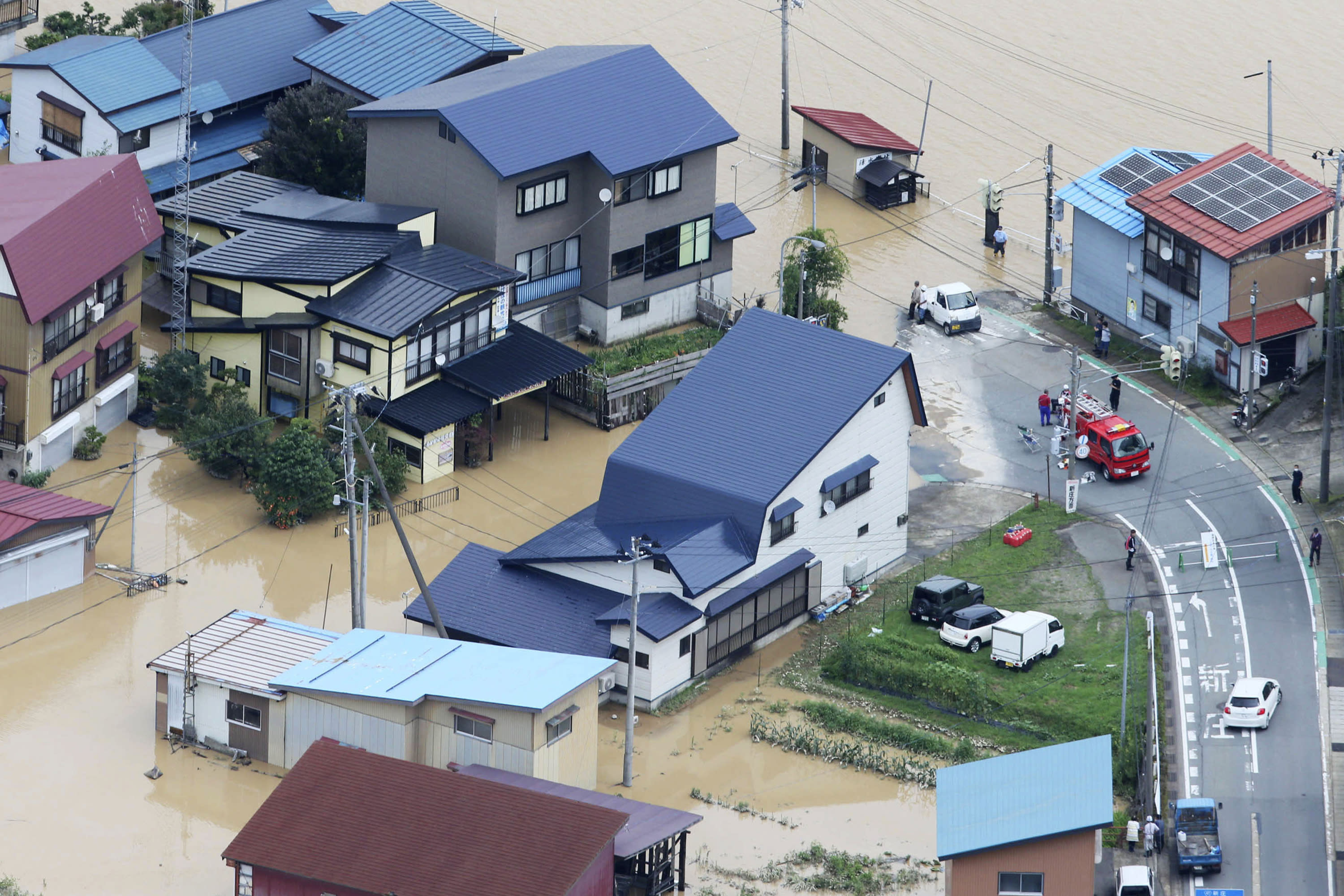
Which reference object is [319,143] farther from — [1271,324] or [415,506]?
[1271,324]

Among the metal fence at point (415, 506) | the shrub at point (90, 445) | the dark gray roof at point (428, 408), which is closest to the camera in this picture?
the metal fence at point (415, 506)

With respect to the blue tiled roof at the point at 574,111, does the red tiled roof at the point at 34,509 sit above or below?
below

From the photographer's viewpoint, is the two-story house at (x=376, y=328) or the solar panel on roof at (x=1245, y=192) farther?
the solar panel on roof at (x=1245, y=192)

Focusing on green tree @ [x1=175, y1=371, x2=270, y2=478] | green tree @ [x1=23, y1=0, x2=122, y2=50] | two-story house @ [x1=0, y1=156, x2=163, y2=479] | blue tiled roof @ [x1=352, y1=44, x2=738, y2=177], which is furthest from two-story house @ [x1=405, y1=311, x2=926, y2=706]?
green tree @ [x1=23, y1=0, x2=122, y2=50]

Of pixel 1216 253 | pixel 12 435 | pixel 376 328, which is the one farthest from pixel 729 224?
pixel 12 435

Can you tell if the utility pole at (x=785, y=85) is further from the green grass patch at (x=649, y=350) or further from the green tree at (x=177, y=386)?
the green tree at (x=177, y=386)

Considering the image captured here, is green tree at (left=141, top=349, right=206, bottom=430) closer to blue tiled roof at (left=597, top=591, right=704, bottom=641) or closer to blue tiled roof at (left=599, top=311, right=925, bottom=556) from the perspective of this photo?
blue tiled roof at (left=599, top=311, right=925, bottom=556)

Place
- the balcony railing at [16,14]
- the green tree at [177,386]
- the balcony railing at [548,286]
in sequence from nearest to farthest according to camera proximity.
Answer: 1. the green tree at [177,386]
2. the balcony railing at [548,286]
3. the balcony railing at [16,14]

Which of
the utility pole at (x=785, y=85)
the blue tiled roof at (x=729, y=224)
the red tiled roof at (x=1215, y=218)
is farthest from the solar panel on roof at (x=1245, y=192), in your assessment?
the utility pole at (x=785, y=85)
